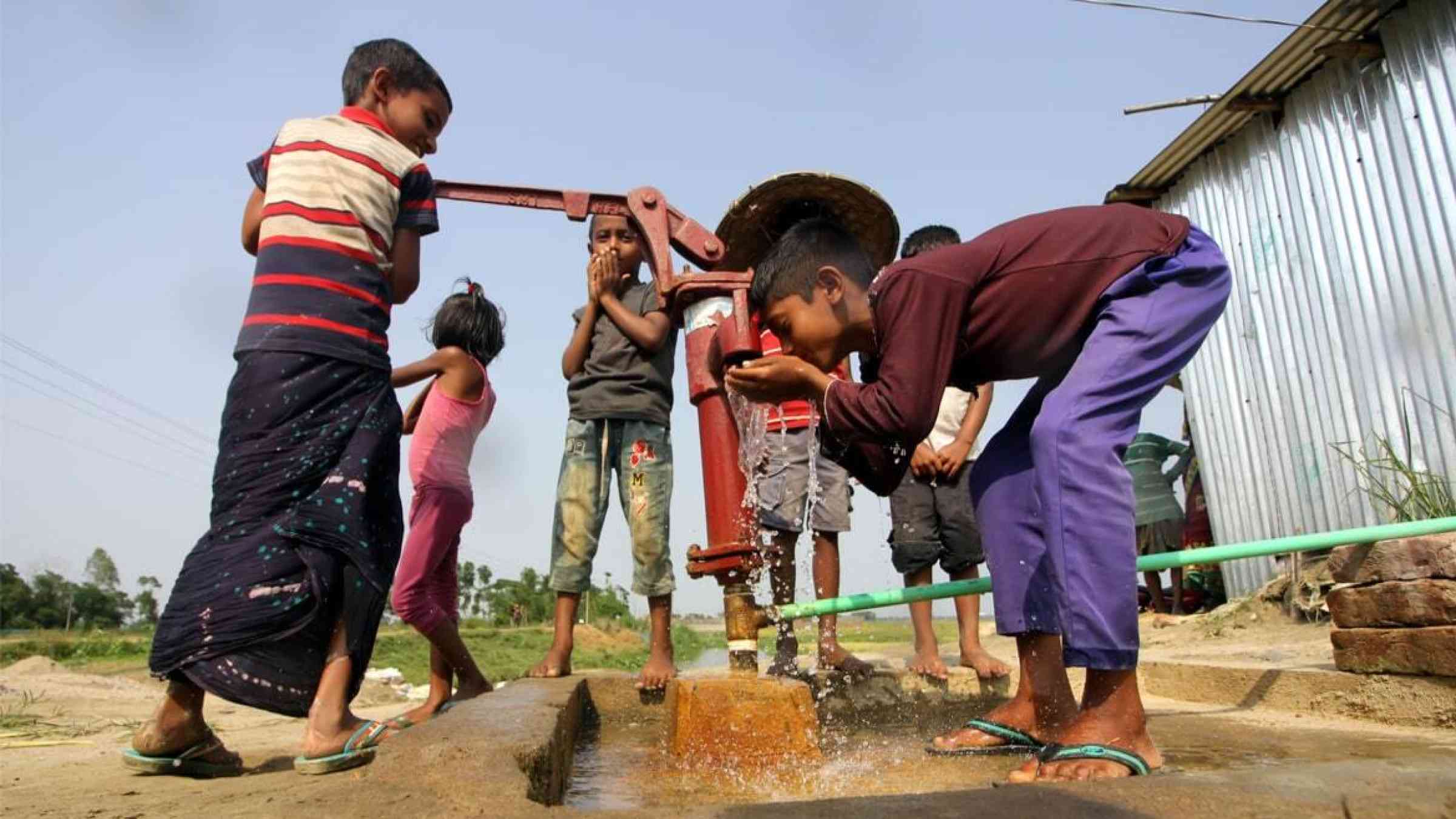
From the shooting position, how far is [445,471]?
143 inches

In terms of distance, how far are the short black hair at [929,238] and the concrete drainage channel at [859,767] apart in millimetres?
1982

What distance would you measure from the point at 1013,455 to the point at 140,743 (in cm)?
229

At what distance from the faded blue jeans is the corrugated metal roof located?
5043mm

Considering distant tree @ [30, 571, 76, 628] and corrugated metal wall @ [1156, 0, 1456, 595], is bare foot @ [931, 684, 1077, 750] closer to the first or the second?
corrugated metal wall @ [1156, 0, 1456, 595]

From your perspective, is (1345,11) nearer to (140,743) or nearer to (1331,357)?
(1331,357)

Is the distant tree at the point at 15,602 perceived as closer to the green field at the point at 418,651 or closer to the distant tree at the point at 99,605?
the distant tree at the point at 99,605

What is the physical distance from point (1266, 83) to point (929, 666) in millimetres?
5131

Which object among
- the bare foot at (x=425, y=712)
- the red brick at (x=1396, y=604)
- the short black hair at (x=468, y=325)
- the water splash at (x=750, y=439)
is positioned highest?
the short black hair at (x=468, y=325)

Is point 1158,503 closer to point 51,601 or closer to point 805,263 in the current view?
point 805,263

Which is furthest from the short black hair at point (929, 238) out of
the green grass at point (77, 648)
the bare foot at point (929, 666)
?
the green grass at point (77, 648)

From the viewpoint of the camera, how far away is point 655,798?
201 cm

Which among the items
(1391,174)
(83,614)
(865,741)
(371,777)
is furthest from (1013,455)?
(83,614)

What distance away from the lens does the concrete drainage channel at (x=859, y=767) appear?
1220 mm

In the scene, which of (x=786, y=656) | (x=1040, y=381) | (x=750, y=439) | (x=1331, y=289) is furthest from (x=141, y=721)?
(x=1331, y=289)
